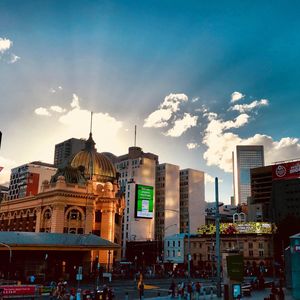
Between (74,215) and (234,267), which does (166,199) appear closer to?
(74,215)

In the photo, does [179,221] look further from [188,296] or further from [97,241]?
[188,296]

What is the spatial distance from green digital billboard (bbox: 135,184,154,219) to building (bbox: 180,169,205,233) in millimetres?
69042

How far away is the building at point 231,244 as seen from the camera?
9688cm

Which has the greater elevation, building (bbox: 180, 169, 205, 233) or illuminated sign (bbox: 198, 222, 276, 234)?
building (bbox: 180, 169, 205, 233)

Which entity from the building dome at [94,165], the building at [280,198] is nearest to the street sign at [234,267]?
the building at [280,198]

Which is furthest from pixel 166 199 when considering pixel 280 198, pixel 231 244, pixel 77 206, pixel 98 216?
pixel 77 206

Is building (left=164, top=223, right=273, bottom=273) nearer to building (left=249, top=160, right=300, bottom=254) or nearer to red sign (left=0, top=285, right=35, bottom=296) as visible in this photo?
building (left=249, top=160, right=300, bottom=254)

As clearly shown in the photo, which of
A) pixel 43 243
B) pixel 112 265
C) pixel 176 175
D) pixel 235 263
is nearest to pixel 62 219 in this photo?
pixel 112 265

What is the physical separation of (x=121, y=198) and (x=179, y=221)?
219 feet

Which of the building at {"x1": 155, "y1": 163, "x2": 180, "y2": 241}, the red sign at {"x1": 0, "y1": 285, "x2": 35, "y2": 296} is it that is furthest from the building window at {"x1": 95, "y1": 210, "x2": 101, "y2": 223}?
the building at {"x1": 155, "y1": 163, "x2": 180, "y2": 241}

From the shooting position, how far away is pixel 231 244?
100125 millimetres

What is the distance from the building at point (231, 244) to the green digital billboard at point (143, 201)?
17.2 metres

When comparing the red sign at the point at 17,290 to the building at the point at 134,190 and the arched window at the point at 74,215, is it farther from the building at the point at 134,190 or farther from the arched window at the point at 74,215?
the building at the point at 134,190

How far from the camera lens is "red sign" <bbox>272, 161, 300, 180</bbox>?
118 m
